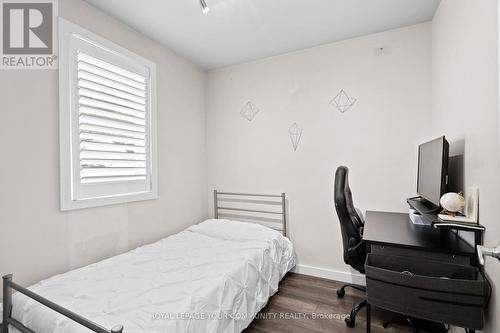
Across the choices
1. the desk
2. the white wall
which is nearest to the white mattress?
the desk

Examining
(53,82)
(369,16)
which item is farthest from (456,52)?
(53,82)

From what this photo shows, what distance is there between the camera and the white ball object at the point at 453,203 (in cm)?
141

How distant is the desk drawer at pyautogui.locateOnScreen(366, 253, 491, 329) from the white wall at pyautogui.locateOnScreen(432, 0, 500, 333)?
10cm

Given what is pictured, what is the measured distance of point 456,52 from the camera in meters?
1.66

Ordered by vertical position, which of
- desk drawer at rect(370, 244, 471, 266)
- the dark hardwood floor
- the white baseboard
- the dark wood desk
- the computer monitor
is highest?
the computer monitor

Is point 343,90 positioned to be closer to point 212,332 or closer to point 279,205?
point 279,205

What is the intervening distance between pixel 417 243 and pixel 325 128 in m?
1.58

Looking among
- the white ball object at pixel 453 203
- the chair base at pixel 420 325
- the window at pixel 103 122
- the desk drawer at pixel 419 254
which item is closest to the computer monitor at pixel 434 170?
the white ball object at pixel 453 203

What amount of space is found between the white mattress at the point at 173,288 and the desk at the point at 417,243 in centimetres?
89

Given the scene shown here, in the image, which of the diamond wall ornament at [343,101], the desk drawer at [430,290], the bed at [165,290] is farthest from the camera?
the diamond wall ornament at [343,101]

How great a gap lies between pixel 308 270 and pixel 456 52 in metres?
2.43

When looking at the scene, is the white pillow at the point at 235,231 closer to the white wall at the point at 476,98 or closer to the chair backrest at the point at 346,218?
the chair backrest at the point at 346,218

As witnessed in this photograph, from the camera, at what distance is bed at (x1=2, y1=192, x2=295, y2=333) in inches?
48.9

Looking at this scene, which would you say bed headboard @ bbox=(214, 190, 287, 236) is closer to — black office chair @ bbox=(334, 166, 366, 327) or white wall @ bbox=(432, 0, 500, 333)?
black office chair @ bbox=(334, 166, 366, 327)
